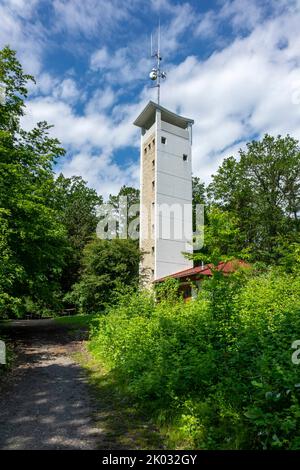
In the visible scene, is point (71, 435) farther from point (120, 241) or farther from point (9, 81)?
point (120, 241)

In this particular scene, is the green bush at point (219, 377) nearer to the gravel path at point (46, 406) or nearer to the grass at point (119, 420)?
the grass at point (119, 420)

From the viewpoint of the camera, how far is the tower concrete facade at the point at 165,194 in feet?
105

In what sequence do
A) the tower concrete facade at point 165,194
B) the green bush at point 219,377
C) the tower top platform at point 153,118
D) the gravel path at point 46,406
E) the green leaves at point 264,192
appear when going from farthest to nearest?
the green leaves at point 264,192 < the tower top platform at point 153,118 < the tower concrete facade at point 165,194 < the gravel path at point 46,406 < the green bush at point 219,377

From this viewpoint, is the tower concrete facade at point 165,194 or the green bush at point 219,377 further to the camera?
the tower concrete facade at point 165,194

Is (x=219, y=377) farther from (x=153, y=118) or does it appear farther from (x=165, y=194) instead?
(x=153, y=118)

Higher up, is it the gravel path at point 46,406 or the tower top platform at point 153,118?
the tower top platform at point 153,118

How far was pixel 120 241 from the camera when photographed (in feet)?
76.7

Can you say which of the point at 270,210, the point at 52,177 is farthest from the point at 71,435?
the point at 270,210

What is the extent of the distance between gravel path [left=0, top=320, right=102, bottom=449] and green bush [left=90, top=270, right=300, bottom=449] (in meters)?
1.04

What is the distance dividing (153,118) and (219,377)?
33.0 meters

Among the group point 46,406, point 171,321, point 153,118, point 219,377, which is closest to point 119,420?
point 46,406

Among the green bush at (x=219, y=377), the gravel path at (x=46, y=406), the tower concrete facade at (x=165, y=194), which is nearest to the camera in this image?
the green bush at (x=219, y=377)

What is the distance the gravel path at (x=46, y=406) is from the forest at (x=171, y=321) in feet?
3.15

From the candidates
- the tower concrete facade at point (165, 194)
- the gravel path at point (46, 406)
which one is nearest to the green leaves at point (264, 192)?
the tower concrete facade at point (165, 194)
